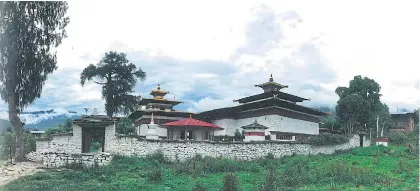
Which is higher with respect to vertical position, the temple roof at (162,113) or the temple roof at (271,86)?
the temple roof at (271,86)

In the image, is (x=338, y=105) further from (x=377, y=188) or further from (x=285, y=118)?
(x=377, y=188)

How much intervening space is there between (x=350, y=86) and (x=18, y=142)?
26.2 m

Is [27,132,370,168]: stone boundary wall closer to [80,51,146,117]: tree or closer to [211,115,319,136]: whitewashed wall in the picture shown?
[211,115,319,136]: whitewashed wall

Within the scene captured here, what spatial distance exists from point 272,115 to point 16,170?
15570mm

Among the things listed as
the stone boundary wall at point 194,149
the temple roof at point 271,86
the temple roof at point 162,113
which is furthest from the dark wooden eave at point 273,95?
the stone boundary wall at point 194,149

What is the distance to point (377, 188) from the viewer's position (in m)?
14.5

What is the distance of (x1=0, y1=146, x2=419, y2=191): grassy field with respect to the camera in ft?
48.4

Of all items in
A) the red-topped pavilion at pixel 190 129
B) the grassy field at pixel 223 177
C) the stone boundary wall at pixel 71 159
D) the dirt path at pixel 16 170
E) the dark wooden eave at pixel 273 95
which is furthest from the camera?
the dark wooden eave at pixel 273 95

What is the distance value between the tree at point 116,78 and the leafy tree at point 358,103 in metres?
17.0

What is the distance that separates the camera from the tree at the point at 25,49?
20359 millimetres

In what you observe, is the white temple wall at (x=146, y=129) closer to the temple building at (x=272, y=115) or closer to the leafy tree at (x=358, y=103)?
the temple building at (x=272, y=115)

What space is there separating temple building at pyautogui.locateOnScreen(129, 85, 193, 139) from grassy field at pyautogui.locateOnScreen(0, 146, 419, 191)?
1099 centimetres

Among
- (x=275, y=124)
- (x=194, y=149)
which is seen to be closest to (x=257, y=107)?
(x=275, y=124)

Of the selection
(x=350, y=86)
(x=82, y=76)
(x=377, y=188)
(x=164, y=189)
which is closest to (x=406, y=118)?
(x=350, y=86)
